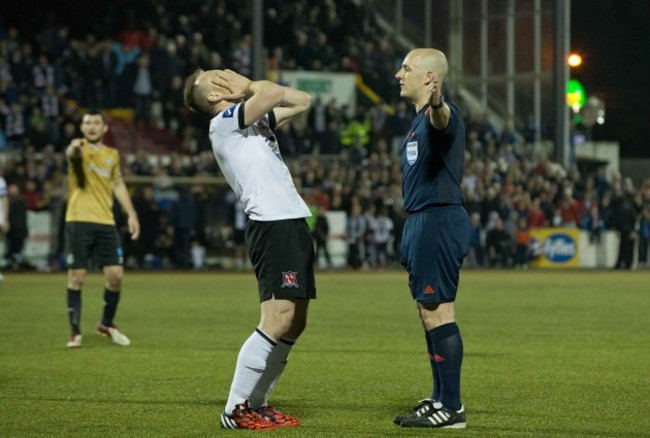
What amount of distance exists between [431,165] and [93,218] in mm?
6128

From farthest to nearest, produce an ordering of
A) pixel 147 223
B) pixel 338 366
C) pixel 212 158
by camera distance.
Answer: pixel 212 158 < pixel 147 223 < pixel 338 366

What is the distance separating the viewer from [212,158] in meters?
31.2

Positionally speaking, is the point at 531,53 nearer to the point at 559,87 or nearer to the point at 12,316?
the point at 559,87

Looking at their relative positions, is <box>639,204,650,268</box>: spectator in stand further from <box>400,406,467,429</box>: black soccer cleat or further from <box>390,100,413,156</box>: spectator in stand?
<box>400,406,467,429</box>: black soccer cleat

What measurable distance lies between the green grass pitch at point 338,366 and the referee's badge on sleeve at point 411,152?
1637 millimetres

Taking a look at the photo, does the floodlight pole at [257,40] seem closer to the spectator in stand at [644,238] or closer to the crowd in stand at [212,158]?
the crowd in stand at [212,158]

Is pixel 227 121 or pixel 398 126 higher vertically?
pixel 398 126

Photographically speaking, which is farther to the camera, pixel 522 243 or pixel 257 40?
pixel 522 243

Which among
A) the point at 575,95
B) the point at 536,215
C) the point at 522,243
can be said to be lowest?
the point at 522,243

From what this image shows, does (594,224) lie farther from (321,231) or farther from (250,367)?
(250,367)

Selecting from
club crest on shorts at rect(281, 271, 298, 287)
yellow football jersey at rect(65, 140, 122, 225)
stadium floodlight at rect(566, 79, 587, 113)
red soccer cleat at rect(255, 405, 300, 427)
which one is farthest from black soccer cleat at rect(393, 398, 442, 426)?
stadium floodlight at rect(566, 79, 587, 113)

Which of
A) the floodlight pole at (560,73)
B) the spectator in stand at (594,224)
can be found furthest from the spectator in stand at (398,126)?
the spectator in stand at (594,224)

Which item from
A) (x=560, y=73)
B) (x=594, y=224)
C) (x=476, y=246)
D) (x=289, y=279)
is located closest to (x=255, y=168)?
(x=289, y=279)

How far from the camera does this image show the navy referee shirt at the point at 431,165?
25.9 ft
